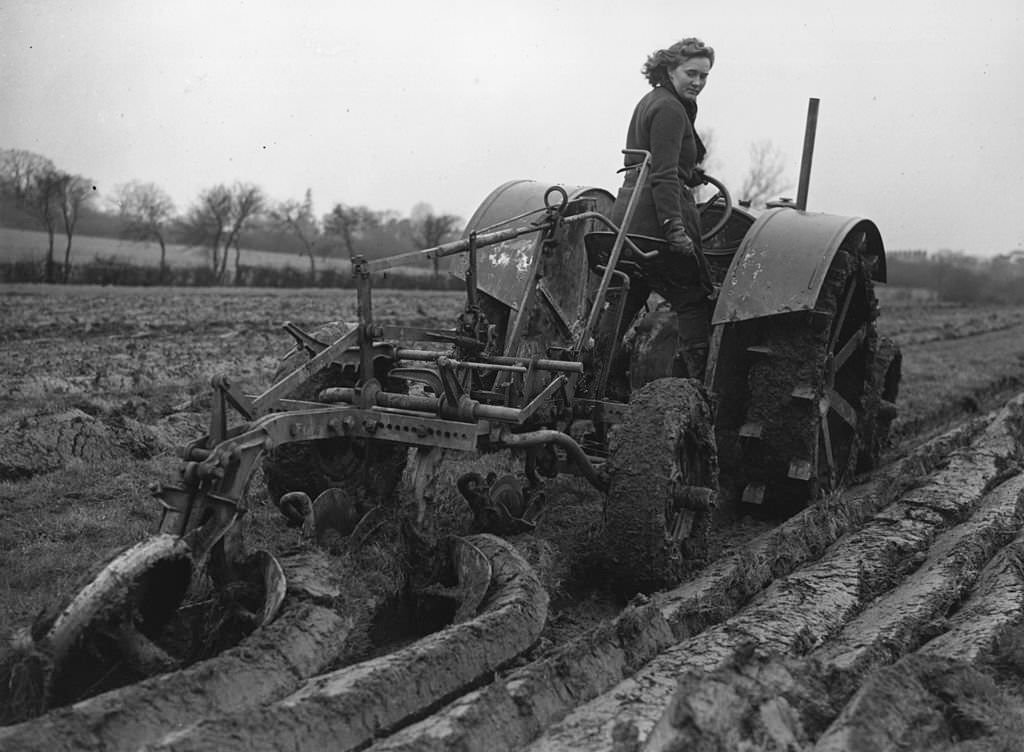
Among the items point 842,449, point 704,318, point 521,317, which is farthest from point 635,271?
point 842,449

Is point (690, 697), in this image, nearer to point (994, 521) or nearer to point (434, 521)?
point (434, 521)

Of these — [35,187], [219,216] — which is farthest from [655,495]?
[219,216]

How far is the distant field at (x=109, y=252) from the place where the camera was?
19.3m

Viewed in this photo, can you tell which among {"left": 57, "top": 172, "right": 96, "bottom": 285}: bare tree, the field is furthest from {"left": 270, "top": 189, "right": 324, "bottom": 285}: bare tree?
the field

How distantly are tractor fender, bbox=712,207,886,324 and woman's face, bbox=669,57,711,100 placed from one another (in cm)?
87

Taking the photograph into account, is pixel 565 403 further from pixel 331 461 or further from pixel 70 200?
pixel 70 200

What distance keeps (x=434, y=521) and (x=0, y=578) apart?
169cm

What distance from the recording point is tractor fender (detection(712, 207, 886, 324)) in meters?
5.61

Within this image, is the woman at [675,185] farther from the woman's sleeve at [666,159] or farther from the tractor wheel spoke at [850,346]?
the tractor wheel spoke at [850,346]

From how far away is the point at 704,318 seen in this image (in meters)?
6.15

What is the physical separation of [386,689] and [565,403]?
100 inches

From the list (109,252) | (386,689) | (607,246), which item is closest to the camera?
(386,689)

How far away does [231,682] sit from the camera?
2.96 m

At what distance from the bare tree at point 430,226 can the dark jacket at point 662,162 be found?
37191mm
